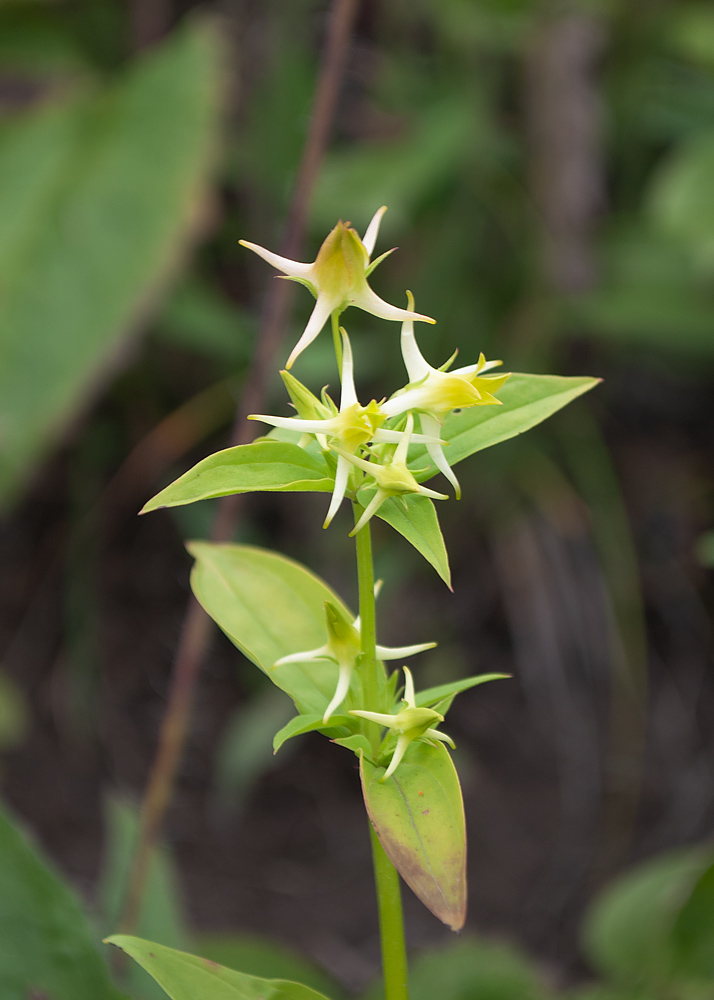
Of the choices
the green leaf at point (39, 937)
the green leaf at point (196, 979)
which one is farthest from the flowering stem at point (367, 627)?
the green leaf at point (39, 937)

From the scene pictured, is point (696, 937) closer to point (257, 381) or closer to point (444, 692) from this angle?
point (444, 692)

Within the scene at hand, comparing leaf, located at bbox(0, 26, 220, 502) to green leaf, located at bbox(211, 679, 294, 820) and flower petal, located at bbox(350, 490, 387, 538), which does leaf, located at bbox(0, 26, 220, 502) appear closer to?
green leaf, located at bbox(211, 679, 294, 820)

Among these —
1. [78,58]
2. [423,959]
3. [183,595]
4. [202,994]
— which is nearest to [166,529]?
[183,595]

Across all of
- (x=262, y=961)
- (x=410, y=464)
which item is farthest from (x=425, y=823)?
(x=262, y=961)

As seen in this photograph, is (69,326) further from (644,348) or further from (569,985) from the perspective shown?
(569,985)

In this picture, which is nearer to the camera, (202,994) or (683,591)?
(202,994)

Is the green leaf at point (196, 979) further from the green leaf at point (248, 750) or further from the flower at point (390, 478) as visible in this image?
the green leaf at point (248, 750)
